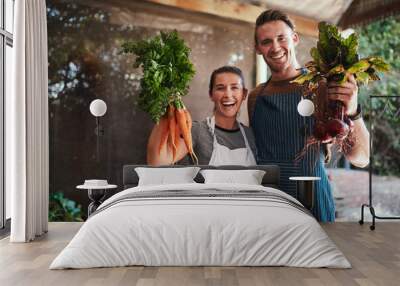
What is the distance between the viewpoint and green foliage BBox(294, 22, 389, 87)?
703 cm

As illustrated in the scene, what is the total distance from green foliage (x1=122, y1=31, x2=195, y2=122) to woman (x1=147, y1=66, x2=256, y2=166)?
0.37 meters

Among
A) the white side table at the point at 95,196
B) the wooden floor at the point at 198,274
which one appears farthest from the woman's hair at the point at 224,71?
the wooden floor at the point at 198,274

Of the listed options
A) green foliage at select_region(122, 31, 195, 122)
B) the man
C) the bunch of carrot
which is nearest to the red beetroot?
Result: the man

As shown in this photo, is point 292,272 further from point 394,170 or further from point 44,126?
point 394,170

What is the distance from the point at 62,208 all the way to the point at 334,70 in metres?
3.72

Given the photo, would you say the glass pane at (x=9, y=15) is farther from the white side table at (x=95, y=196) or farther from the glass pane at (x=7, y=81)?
the white side table at (x=95, y=196)

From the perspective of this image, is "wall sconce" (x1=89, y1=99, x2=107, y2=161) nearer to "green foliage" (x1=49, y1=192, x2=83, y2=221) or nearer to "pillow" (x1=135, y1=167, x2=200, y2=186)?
"pillow" (x1=135, y1=167, x2=200, y2=186)

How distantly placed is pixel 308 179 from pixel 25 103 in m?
3.20

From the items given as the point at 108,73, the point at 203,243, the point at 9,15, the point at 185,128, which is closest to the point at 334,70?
the point at 185,128

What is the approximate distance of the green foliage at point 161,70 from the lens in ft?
23.2

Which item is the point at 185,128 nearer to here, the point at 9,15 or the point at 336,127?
the point at 336,127

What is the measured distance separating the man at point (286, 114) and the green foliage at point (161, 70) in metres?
0.93

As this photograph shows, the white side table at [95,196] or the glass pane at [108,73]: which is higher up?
the glass pane at [108,73]

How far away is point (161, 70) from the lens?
7.08m
